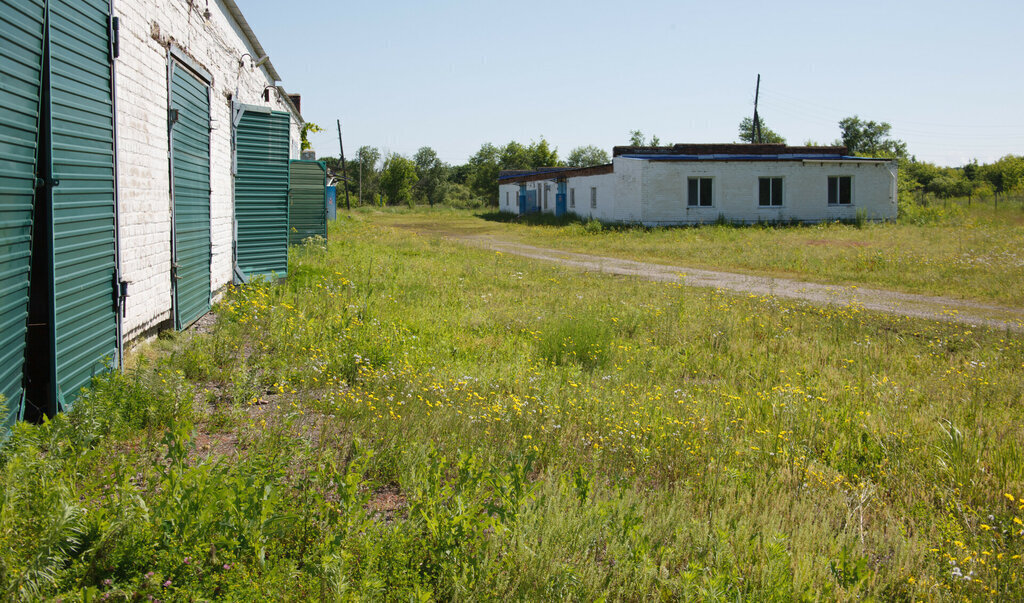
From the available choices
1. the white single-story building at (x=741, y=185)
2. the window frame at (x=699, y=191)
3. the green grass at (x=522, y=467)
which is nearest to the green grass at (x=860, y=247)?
the white single-story building at (x=741, y=185)

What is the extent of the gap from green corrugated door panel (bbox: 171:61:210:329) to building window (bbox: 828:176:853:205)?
2770 cm

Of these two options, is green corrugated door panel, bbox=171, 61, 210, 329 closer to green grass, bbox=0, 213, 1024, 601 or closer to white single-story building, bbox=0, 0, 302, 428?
white single-story building, bbox=0, 0, 302, 428

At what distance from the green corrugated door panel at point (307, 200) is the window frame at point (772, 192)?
1943 centimetres

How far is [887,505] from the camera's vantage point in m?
4.28

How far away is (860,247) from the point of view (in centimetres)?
2105

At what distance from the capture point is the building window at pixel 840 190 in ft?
101

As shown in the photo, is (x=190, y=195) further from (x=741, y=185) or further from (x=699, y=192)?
(x=741, y=185)

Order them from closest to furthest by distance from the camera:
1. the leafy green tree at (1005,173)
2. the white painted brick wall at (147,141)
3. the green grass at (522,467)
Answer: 1. the green grass at (522,467)
2. the white painted brick wall at (147,141)
3. the leafy green tree at (1005,173)

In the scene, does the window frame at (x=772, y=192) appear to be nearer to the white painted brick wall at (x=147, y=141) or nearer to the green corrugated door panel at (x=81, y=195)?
the white painted brick wall at (x=147, y=141)

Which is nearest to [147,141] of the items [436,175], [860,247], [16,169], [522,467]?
[16,169]

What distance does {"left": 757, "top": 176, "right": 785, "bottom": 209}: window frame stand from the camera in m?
30.0

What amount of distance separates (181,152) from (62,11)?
10.8 feet

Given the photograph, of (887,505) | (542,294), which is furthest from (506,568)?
(542,294)

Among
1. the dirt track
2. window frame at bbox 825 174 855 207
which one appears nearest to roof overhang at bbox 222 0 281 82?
the dirt track
